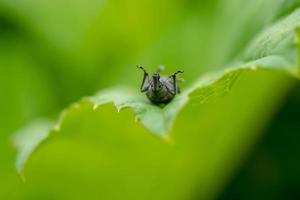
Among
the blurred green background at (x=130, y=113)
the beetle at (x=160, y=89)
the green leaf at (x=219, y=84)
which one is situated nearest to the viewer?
the green leaf at (x=219, y=84)

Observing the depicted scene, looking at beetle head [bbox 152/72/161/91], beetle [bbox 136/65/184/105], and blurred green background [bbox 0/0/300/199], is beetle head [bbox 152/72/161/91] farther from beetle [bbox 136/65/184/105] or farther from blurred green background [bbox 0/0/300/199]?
blurred green background [bbox 0/0/300/199]

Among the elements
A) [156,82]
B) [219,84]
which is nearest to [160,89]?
[156,82]

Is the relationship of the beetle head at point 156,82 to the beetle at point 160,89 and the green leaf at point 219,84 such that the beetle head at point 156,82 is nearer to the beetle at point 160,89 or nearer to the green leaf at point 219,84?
the beetle at point 160,89

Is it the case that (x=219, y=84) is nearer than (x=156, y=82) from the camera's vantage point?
Yes

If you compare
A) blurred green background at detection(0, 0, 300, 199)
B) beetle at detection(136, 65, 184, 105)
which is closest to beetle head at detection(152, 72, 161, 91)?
beetle at detection(136, 65, 184, 105)

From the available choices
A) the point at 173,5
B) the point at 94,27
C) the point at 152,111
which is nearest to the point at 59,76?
the point at 94,27

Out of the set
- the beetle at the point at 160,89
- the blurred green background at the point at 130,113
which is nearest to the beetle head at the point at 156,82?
the beetle at the point at 160,89

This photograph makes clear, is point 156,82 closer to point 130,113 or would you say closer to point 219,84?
point 130,113

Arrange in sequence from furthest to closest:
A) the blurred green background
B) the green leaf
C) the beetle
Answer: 1. the blurred green background
2. the beetle
3. the green leaf
